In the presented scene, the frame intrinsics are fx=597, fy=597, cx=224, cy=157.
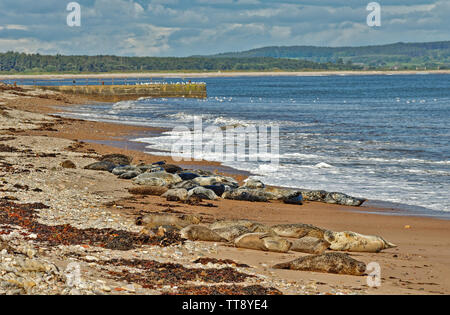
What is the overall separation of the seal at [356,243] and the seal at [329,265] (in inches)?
59.4

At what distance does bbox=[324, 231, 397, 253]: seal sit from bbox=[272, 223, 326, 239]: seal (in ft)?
1.77

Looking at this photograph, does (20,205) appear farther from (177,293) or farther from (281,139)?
(281,139)

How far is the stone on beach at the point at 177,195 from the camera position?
1546 cm

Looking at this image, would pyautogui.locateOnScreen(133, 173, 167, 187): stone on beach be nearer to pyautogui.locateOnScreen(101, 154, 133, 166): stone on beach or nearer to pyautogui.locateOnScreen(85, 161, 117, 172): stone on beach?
pyautogui.locateOnScreen(85, 161, 117, 172): stone on beach

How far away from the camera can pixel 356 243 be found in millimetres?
11359

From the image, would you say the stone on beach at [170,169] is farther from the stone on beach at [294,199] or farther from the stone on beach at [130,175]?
the stone on beach at [294,199]

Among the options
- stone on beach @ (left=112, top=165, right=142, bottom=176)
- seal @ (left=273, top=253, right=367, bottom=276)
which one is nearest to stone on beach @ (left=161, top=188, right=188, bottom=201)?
stone on beach @ (left=112, top=165, right=142, bottom=176)

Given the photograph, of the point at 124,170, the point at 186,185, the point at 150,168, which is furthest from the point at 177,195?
the point at 150,168

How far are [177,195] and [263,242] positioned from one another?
192 inches

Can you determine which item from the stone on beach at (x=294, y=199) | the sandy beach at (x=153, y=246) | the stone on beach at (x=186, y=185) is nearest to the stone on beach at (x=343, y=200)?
the sandy beach at (x=153, y=246)

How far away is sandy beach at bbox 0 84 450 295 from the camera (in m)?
8.09

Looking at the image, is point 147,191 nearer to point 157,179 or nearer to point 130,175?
point 157,179
